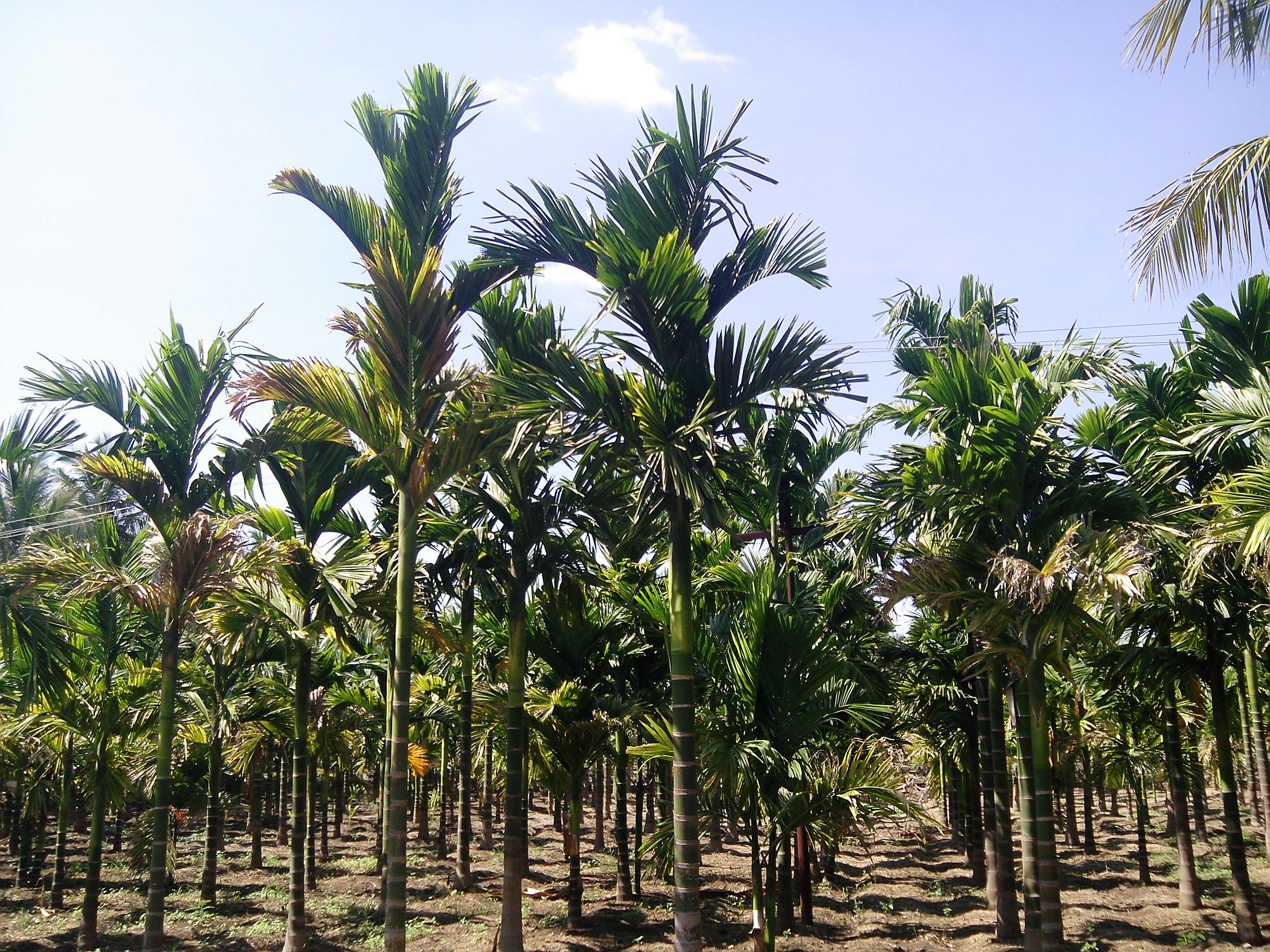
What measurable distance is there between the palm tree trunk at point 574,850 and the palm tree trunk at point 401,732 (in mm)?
5833

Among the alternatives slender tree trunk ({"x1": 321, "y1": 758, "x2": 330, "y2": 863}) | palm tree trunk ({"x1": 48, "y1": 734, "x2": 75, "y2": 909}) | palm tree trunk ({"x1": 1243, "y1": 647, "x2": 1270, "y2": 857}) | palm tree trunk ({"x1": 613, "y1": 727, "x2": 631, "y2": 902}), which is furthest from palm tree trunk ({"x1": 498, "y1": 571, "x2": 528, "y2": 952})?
slender tree trunk ({"x1": 321, "y1": 758, "x2": 330, "y2": 863})

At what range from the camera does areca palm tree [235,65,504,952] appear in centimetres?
828

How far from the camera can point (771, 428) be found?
13008mm

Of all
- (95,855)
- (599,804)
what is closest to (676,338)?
(95,855)

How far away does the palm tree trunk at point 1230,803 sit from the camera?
469 inches

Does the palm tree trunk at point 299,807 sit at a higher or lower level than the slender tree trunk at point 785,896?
higher

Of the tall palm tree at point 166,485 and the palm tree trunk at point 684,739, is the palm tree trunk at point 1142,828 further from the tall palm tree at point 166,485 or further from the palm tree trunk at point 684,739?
the tall palm tree at point 166,485

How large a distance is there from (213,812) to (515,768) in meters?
8.72

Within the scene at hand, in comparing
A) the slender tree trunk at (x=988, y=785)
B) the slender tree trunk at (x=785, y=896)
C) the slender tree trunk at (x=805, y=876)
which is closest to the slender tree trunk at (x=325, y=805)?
the slender tree trunk at (x=805, y=876)

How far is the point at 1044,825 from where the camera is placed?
954cm

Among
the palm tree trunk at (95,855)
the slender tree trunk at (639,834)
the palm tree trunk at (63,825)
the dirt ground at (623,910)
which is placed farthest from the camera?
the slender tree trunk at (639,834)

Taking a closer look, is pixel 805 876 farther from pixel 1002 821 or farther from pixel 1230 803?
pixel 1230 803

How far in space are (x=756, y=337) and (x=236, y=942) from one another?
42.3ft

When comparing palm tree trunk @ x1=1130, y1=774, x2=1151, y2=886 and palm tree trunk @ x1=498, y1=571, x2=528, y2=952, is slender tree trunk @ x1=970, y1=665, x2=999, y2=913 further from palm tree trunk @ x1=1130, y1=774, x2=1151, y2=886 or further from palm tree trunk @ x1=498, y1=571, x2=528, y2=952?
palm tree trunk @ x1=498, y1=571, x2=528, y2=952
